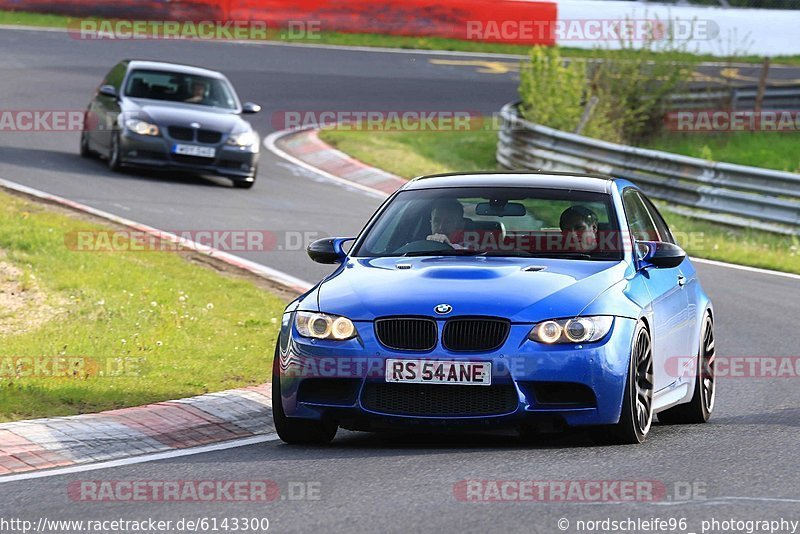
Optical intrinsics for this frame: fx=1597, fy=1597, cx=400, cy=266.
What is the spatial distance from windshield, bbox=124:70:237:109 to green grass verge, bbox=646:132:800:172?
8.51 m

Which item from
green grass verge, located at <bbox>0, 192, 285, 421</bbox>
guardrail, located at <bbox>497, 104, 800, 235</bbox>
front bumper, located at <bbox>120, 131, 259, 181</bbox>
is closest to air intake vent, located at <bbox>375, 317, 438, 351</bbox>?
green grass verge, located at <bbox>0, 192, 285, 421</bbox>

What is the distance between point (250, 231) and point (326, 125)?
1145cm

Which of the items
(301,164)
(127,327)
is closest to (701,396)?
(127,327)

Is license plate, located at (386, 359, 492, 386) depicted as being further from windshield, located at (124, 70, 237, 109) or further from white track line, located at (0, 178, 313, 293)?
windshield, located at (124, 70, 237, 109)

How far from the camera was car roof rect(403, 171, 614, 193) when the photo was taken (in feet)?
31.3

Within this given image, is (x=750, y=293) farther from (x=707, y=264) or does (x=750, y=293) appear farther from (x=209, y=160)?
(x=209, y=160)

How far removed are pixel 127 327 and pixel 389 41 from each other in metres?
27.4

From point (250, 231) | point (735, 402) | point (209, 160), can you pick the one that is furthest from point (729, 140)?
point (735, 402)

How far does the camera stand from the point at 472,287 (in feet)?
26.9

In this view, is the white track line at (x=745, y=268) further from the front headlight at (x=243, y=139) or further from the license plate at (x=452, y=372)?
the license plate at (x=452, y=372)

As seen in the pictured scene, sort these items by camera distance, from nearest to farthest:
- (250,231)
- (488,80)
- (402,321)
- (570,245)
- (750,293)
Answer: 1. (402,321)
2. (570,245)
3. (750,293)
4. (250,231)
5. (488,80)

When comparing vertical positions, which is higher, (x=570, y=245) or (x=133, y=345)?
(x=570, y=245)

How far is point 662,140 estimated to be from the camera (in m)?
28.5

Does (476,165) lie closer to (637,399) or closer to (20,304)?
(20,304)
